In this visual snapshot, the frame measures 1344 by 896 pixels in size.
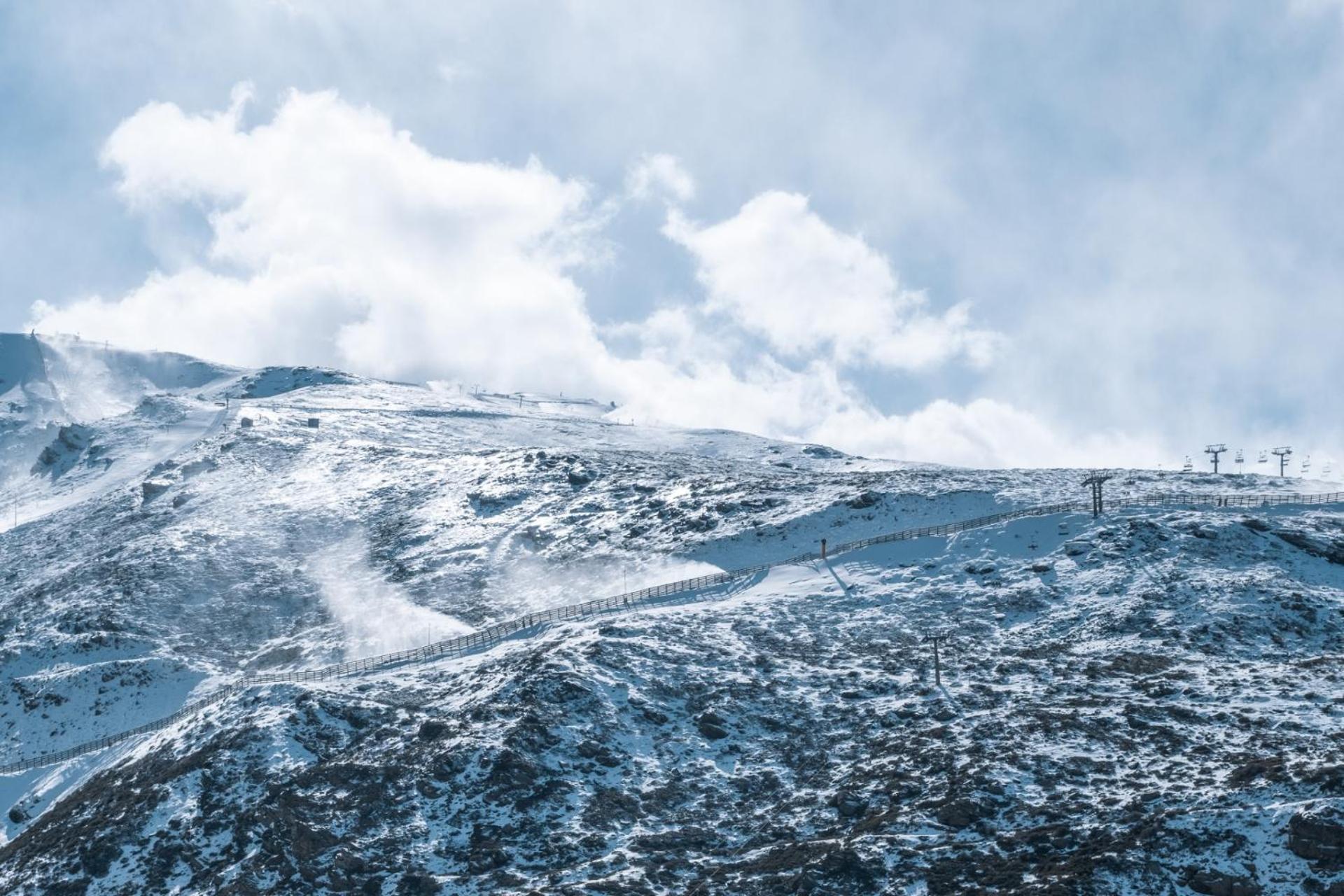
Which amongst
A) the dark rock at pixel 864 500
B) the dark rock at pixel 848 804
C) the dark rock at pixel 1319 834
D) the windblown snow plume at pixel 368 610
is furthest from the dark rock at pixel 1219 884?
the dark rock at pixel 864 500

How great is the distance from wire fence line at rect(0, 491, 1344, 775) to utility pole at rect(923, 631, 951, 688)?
1305 cm

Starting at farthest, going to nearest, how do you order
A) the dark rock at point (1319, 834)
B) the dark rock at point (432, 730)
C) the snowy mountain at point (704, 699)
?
the dark rock at point (432, 730)
the snowy mountain at point (704, 699)
the dark rock at point (1319, 834)

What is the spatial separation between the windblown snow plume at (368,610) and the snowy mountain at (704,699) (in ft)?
1.17

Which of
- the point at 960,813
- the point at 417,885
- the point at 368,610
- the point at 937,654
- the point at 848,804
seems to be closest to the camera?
the point at 960,813

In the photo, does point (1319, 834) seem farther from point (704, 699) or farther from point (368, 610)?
point (368, 610)

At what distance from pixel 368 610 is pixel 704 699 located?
3373cm

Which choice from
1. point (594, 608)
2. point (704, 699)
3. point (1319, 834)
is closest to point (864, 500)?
point (594, 608)

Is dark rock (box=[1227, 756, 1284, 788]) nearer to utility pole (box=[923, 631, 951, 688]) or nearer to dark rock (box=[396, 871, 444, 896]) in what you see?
utility pole (box=[923, 631, 951, 688])

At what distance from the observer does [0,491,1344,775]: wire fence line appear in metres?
58.4

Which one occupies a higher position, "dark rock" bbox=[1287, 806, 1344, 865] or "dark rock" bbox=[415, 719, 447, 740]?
"dark rock" bbox=[1287, 806, 1344, 865]

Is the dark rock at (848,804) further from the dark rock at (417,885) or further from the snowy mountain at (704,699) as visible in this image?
the dark rock at (417,885)

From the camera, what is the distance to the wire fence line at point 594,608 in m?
58.4

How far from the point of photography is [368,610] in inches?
2987

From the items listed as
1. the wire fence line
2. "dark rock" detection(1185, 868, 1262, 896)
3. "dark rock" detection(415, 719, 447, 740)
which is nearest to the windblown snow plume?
the wire fence line
